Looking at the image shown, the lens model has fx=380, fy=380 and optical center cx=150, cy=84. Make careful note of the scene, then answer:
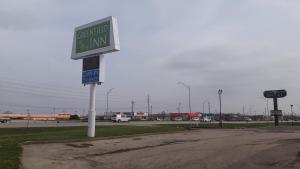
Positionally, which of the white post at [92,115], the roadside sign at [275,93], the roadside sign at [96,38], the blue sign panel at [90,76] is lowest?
the white post at [92,115]

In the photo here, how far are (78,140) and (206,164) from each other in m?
14.0

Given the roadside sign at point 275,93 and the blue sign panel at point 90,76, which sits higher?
the roadside sign at point 275,93

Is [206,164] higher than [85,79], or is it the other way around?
[85,79]

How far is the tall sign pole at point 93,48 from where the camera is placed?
3138 cm

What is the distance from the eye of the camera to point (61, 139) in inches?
1048

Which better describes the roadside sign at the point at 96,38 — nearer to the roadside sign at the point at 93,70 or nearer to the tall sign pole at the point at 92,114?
the roadside sign at the point at 93,70

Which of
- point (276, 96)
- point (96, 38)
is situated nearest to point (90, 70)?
point (96, 38)

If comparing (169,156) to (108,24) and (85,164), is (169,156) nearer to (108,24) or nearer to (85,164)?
(85,164)

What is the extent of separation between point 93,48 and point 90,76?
8.20 ft

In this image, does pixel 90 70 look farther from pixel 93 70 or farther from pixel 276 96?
pixel 276 96

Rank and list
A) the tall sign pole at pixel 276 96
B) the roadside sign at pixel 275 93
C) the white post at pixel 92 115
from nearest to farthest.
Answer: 1. the white post at pixel 92 115
2. the tall sign pole at pixel 276 96
3. the roadside sign at pixel 275 93

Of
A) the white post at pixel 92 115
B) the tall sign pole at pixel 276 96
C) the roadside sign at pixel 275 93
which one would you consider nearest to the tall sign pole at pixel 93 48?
the white post at pixel 92 115

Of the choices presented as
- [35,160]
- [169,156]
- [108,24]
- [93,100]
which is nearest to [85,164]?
[35,160]

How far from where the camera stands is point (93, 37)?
33.2 m
